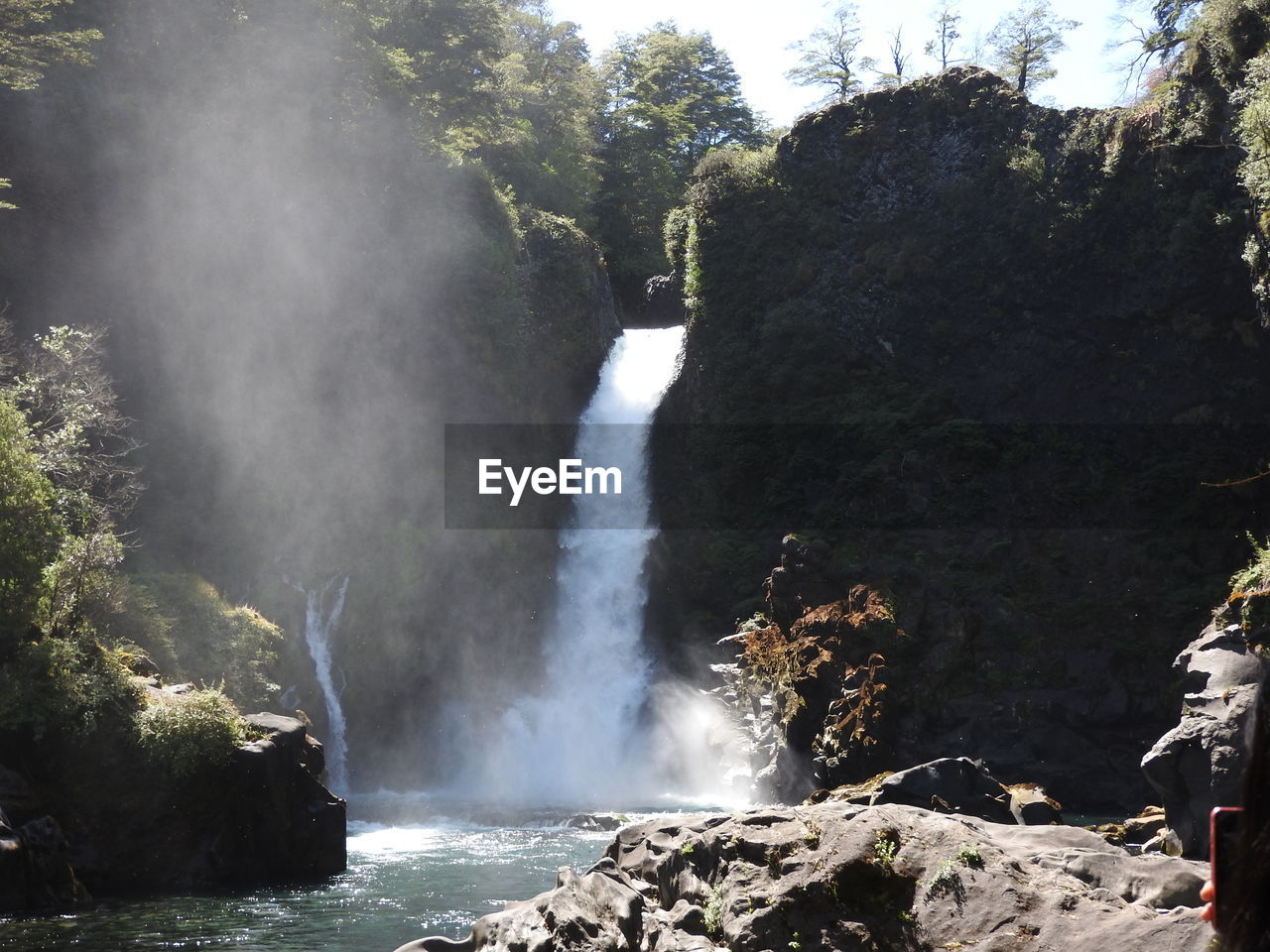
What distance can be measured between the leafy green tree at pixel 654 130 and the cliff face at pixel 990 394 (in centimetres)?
1032

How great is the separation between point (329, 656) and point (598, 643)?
26.5ft

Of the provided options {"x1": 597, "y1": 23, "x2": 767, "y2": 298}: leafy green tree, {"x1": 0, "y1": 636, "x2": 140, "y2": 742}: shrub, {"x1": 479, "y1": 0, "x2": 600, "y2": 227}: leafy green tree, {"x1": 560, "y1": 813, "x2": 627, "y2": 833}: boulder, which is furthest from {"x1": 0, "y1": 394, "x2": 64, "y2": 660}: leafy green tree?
{"x1": 597, "y1": 23, "x2": 767, "y2": 298}: leafy green tree

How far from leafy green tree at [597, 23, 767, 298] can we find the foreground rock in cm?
4286

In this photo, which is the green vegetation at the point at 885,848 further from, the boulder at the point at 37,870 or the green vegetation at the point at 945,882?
the boulder at the point at 37,870

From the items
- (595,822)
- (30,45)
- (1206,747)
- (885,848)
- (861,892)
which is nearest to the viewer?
(861,892)

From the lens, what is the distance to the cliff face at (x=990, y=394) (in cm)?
2894

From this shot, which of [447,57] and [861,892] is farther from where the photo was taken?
[447,57]

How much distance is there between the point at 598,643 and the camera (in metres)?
33.9

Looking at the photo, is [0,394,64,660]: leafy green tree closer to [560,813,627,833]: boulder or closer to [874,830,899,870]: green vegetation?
[560,813,627,833]: boulder

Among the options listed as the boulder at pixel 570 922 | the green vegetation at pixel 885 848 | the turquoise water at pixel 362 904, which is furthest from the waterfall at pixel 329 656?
the green vegetation at pixel 885 848

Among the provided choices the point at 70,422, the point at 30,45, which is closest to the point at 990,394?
the point at 70,422

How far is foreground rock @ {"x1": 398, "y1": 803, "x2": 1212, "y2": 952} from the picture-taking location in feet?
28.0

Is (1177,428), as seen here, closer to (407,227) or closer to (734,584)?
(734,584)

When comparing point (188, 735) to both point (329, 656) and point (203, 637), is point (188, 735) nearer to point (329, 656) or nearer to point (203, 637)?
point (203, 637)
